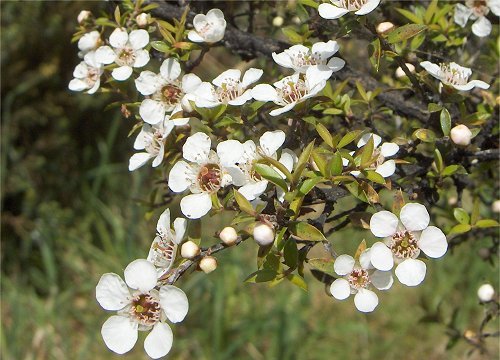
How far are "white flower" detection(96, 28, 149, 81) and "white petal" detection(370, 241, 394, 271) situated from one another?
1.39 ft

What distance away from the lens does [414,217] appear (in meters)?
0.72

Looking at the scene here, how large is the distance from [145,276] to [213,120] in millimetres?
215

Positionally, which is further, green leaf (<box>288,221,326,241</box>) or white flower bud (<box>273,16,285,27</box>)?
white flower bud (<box>273,16,285,27</box>)

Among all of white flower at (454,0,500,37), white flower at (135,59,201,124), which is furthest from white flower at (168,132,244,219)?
white flower at (454,0,500,37)

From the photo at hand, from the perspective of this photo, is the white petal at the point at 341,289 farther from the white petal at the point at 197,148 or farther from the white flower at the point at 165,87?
the white flower at the point at 165,87

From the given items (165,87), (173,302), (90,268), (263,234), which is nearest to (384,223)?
(263,234)

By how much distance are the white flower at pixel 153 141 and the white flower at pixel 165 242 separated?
0.09m

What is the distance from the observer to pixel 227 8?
1.10m

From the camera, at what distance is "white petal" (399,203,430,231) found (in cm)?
72

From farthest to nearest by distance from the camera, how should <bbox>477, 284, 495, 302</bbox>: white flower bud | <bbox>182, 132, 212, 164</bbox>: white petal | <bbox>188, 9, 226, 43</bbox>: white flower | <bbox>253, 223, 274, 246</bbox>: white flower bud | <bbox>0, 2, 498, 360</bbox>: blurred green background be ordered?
<bbox>0, 2, 498, 360</bbox>: blurred green background → <bbox>477, 284, 495, 302</bbox>: white flower bud → <bbox>188, 9, 226, 43</bbox>: white flower → <bbox>182, 132, 212, 164</bbox>: white petal → <bbox>253, 223, 274, 246</bbox>: white flower bud

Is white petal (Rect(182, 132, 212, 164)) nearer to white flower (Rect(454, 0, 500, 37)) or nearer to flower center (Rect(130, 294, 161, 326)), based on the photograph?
flower center (Rect(130, 294, 161, 326))

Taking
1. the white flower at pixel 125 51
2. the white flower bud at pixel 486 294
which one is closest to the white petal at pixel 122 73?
the white flower at pixel 125 51

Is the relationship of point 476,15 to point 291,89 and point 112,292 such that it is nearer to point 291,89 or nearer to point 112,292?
point 291,89

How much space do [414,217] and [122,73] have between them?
0.45m
